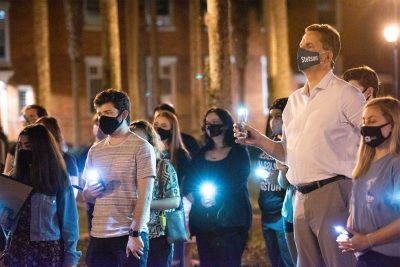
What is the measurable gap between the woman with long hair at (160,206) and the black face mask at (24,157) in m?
1.16

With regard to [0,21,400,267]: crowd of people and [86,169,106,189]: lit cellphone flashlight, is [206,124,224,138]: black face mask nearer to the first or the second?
[0,21,400,267]: crowd of people

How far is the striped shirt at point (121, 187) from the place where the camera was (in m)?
5.93

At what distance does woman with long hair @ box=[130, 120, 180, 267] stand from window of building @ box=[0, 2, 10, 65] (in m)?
29.5

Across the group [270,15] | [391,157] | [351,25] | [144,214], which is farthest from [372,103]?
[351,25]

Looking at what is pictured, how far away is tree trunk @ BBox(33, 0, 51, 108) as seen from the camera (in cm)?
2030

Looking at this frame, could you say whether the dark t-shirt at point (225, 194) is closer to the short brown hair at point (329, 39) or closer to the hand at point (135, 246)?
the hand at point (135, 246)

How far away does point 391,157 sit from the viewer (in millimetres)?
4863

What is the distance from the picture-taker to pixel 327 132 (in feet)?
16.3

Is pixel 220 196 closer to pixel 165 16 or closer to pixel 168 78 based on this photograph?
pixel 168 78

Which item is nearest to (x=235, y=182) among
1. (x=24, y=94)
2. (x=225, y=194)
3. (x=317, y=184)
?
(x=225, y=194)

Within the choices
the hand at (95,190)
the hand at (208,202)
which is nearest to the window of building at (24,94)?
the hand at (208,202)

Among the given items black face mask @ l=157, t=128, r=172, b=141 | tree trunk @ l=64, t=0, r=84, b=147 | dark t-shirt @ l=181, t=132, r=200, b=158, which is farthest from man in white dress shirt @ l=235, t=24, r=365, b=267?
tree trunk @ l=64, t=0, r=84, b=147

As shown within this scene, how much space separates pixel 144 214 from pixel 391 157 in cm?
212

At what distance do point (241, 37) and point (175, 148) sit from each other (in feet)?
88.4
